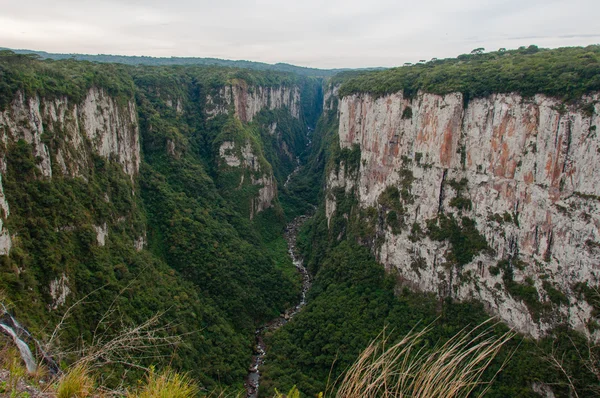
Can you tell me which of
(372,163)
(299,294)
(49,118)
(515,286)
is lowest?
(299,294)

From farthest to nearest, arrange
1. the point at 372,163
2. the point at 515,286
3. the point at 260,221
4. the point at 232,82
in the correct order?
1. the point at 232,82
2. the point at 260,221
3. the point at 372,163
4. the point at 515,286

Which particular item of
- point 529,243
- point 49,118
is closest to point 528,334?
point 529,243

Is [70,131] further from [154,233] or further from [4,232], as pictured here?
[154,233]

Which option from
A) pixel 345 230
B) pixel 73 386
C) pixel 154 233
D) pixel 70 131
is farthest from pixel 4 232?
pixel 345 230

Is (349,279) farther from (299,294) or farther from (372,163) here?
(372,163)

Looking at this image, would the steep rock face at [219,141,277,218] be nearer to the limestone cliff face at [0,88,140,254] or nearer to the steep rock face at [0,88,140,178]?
the steep rock face at [0,88,140,178]

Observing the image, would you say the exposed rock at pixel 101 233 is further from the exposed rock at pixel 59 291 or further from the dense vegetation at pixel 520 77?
the dense vegetation at pixel 520 77

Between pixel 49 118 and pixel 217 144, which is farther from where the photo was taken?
pixel 217 144
